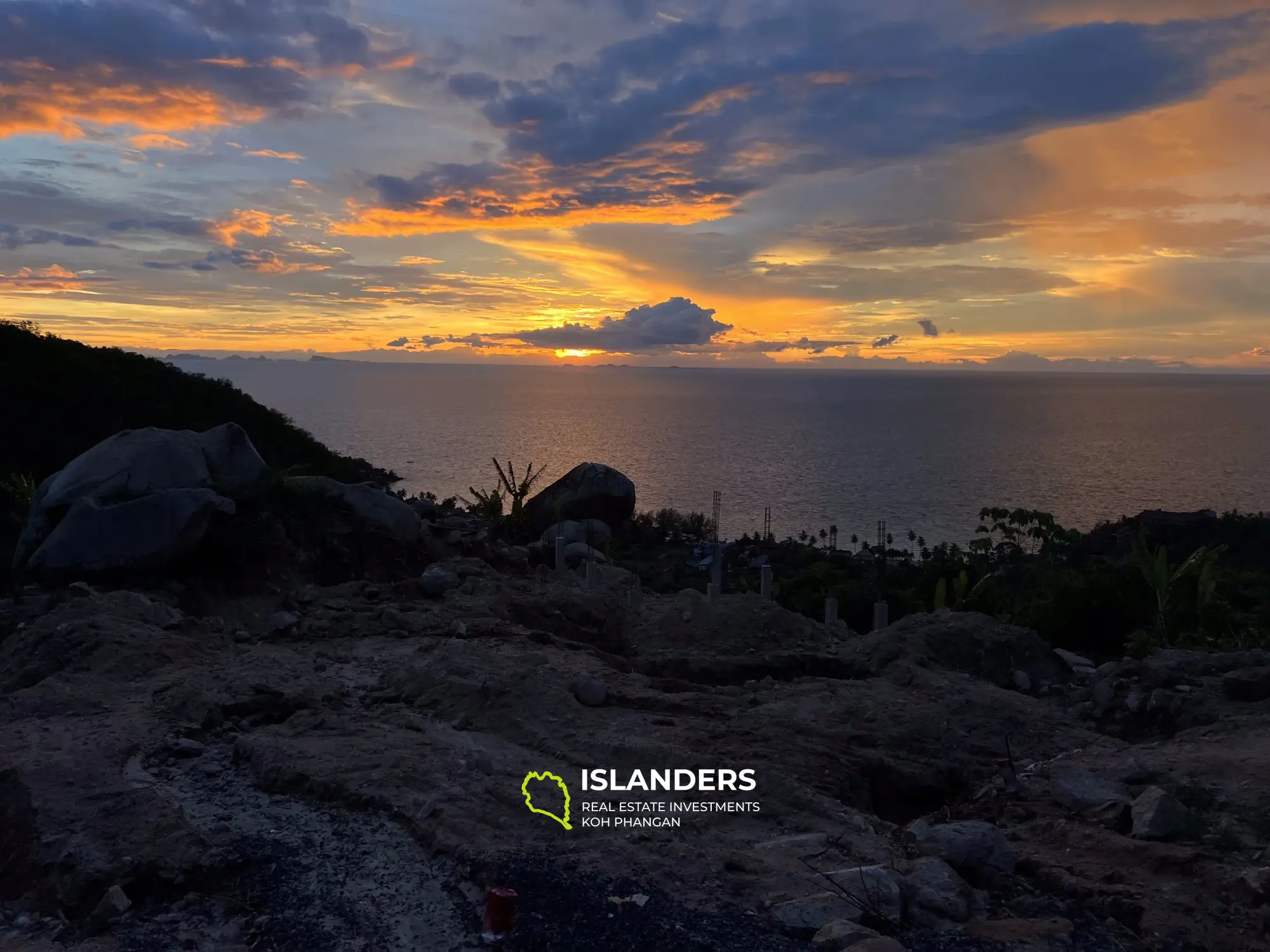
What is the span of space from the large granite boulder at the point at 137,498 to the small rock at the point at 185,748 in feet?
18.8

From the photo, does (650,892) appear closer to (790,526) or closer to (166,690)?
(166,690)

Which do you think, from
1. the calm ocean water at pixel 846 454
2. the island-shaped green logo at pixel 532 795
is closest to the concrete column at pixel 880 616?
the island-shaped green logo at pixel 532 795

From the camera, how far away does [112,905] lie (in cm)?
536

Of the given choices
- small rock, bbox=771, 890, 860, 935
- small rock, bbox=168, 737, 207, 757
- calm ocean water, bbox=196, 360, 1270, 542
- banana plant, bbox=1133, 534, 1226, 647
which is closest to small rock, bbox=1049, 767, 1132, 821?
small rock, bbox=771, 890, 860, 935

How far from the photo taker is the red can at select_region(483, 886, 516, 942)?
5.16 m

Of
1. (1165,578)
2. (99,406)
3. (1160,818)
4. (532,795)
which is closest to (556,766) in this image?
(532,795)

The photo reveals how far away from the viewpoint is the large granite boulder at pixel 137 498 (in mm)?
12789

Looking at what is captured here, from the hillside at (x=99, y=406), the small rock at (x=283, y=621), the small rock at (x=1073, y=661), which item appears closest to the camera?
the small rock at (x=283, y=621)

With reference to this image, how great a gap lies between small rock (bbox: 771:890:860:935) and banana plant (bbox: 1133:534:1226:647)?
444 inches

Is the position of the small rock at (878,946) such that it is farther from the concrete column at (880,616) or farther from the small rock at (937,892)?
the concrete column at (880,616)

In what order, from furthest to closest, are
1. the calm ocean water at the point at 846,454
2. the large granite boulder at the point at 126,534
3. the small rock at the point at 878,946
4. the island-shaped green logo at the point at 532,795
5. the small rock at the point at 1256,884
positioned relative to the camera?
1. the calm ocean water at the point at 846,454
2. the large granite boulder at the point at 126,534
3. the island-shaped green logo at the point at 532,795
4. the small rock at the point at 1256,884
5. the small rock at the point at 878,946

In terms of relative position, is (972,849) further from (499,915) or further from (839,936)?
(499,915)

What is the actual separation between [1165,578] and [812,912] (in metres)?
12.4

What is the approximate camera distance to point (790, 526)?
48.5m
